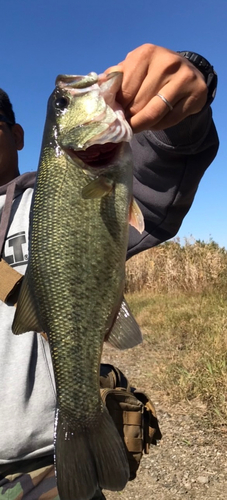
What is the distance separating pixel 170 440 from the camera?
16.2 feet

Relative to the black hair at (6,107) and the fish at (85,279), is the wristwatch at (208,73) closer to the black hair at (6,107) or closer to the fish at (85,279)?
the fish at (85,279)

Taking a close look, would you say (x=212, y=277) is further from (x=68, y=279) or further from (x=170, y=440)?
(x=68, y=279)

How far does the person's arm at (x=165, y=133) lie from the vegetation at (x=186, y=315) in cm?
332

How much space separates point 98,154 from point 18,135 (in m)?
1.61

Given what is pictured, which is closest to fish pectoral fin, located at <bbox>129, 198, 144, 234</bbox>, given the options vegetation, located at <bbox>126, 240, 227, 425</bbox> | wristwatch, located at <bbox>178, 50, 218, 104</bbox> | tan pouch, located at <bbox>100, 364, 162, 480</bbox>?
wristwatch, located at <bbox>178, 50, 218, 104</bbox>

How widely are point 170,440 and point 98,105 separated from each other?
430 cm

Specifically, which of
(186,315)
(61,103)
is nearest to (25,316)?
(61,103)

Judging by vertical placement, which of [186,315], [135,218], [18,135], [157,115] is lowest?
[135,218]

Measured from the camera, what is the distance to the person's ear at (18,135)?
314 cm

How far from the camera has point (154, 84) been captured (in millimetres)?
1681

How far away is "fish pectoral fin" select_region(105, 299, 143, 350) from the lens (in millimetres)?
1760

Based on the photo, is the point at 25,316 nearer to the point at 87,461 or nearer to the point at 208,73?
the point at 87,461

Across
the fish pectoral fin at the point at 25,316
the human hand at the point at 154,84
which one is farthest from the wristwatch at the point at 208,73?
the fish pectoral fin at the point at 25,316

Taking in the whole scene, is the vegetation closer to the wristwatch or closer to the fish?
the fish
